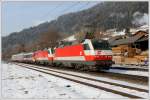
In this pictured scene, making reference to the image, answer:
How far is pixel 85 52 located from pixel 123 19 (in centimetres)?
8297

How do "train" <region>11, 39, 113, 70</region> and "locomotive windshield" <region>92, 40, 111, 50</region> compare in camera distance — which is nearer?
"train" <region>11, 39, 113, 70</region>

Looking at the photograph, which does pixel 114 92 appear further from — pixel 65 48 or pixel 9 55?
pixel 9 55

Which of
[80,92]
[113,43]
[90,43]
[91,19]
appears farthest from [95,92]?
[91,19]

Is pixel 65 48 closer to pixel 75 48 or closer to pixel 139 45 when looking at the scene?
pixel 75 48

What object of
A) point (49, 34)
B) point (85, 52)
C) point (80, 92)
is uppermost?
point (49, 34)

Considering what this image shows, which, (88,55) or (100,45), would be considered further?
(88,55)

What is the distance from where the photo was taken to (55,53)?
36.3 meters

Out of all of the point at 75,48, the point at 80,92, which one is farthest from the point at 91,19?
the point at 80,92

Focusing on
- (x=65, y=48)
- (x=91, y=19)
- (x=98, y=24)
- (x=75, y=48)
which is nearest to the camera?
(x=75, y=48)

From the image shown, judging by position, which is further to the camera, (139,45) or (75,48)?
(139,45)

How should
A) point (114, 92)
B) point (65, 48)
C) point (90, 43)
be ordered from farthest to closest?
point (65, 48)
point (90, 43)
point (114, 92)

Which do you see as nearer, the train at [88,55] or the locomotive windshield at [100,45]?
the train at [88,55]

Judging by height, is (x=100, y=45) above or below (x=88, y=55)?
above

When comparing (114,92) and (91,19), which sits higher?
(91,19)
